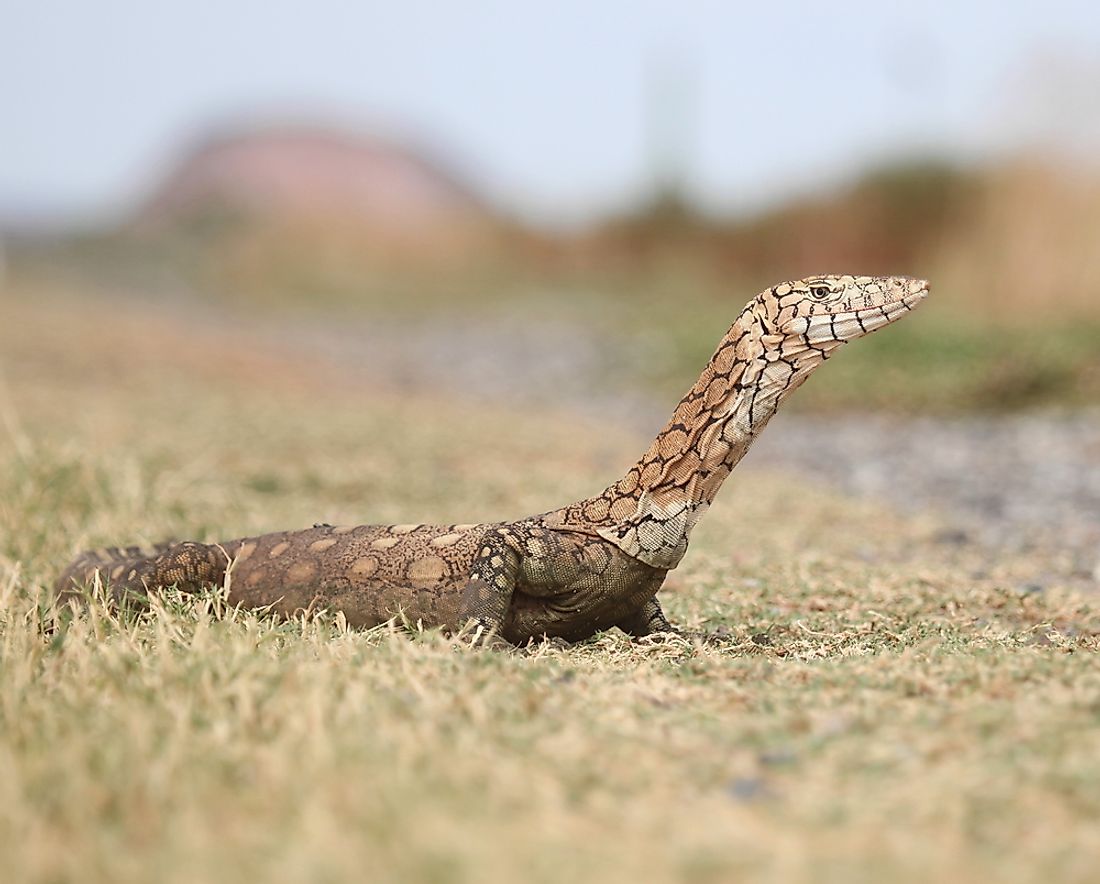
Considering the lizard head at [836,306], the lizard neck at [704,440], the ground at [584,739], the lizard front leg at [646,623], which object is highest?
the lizard head at [836,306]

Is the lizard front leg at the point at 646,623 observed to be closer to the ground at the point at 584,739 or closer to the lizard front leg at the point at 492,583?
the ground at the point at 584,739

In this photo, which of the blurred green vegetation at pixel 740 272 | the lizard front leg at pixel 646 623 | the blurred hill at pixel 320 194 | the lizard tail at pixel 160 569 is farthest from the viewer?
the blurred hill at pixel 320 194

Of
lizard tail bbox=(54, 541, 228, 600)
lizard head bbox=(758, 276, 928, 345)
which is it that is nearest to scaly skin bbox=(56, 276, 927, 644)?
lizard head bbox=(758, 276, 928, 345)

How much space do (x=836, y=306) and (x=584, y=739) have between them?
1648 mm

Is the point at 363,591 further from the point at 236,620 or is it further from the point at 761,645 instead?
the point at 761,645

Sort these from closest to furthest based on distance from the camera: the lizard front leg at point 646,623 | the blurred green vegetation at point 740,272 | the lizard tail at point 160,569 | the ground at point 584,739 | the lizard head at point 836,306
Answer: the ground at point 584,739, the lizard head at point 836,306, the lizard front leg at point 646,623, the lizard tail at point 160,569, the blurred green vegetation at point 740,272

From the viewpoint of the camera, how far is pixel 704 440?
13.0 feet

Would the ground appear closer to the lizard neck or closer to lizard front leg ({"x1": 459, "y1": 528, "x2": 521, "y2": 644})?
lizard front leg ({"x1": 459, "y1": 528, "x2": 521, "y2": 644})

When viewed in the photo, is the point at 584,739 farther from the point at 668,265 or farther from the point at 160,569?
the point at 668,265

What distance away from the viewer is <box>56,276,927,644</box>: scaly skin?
12.8ft

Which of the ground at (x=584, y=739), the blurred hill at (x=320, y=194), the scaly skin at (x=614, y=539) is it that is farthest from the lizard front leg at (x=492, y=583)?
the blurred hill at (x=320, y=194)

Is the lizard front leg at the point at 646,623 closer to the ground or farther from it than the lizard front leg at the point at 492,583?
closer to the ground

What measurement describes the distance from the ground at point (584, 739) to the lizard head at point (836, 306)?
34.8 inches

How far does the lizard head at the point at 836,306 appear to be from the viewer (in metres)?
3.86
